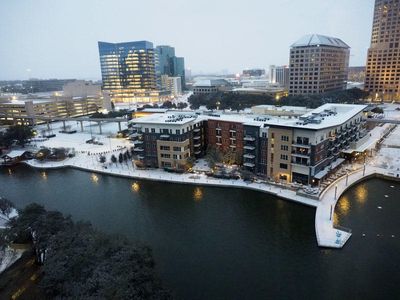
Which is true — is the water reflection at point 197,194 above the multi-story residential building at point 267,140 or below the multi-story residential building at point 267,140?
below

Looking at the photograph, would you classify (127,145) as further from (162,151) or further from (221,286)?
(221,286)

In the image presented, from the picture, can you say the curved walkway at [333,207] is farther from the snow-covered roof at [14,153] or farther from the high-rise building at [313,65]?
the high-rise building at [313,65]

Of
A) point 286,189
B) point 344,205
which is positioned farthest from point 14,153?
point 344,205

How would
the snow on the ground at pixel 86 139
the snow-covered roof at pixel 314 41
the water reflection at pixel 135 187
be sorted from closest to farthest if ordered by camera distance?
the water reflection at pixel 135 187, the snow on the ground at pixel 86 139, the snow-covered roof at pixel 314 41

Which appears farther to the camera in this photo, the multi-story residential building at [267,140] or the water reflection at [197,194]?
the multi-story residential building at [267,140]

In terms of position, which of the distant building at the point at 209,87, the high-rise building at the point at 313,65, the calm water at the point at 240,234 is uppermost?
the high-rise building at the point at 313,65

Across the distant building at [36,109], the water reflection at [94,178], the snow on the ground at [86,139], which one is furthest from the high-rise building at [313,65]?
Result: the water reflection at [94,178]

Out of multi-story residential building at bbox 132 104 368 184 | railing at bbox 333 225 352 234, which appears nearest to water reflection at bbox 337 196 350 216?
railing at bbox 333 225 352 234

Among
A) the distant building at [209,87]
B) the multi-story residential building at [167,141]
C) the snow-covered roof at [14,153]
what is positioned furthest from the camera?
the distant building at [209,87]
